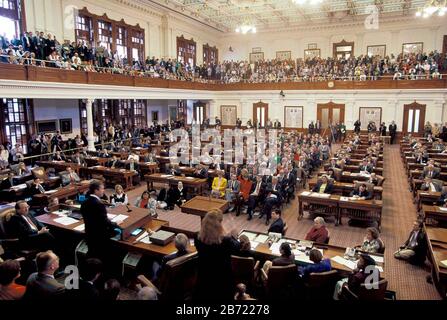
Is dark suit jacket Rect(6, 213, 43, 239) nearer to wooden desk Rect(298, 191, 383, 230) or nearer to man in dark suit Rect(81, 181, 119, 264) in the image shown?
man in dark suit Rect(81, 181, 119, 264)

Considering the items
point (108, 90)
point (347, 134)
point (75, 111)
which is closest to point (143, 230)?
point (108, 90)

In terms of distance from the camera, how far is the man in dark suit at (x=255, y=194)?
9.42 m

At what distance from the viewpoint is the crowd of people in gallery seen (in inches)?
546

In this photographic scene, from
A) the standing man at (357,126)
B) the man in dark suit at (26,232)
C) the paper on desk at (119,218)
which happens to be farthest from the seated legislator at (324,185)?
the standing man at (357,126)

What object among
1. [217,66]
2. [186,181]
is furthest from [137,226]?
[217,66]

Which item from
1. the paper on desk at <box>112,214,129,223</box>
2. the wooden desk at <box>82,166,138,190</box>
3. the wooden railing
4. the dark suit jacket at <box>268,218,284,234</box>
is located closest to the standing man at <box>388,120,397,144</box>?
the wooden railing

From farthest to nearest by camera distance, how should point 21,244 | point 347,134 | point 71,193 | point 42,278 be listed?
point 347,134
point 71,193
point 21,244
point 42,278

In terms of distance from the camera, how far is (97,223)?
476cm

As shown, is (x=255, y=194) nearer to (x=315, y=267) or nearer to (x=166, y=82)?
(x=315, y=267)

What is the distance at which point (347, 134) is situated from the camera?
981 inches

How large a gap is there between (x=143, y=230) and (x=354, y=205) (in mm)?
5359

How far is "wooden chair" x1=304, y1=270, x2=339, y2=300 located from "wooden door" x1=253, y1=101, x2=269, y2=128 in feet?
78.5

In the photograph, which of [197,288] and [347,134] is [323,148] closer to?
[347,134]

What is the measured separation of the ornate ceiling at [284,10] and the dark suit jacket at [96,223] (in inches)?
832
